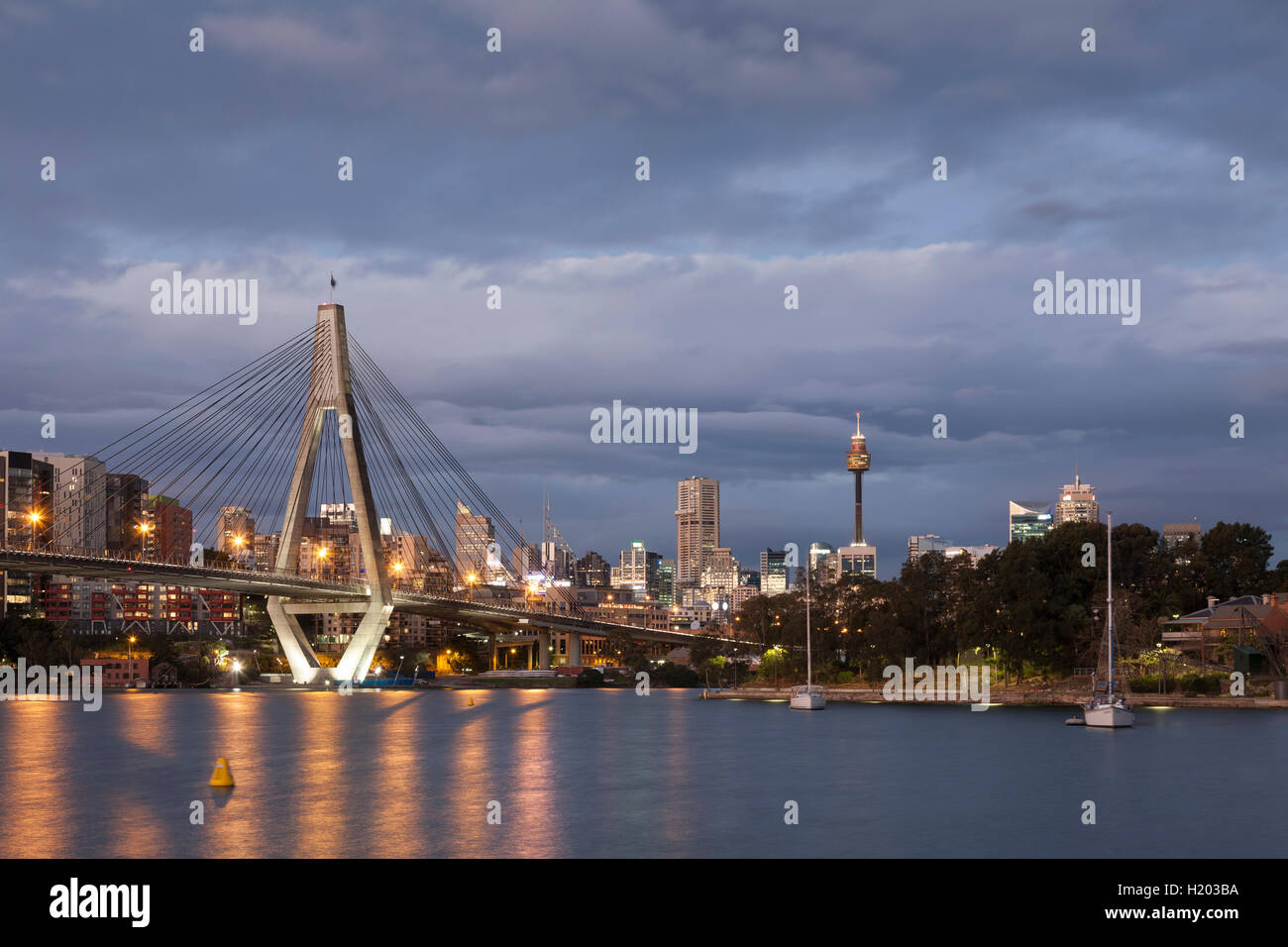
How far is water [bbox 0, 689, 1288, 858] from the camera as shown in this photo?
34.0 meters

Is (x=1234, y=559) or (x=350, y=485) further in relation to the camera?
(x=1234, y=559)

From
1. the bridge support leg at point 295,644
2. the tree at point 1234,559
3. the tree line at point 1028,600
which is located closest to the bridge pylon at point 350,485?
the bridge support leg at point 295,644

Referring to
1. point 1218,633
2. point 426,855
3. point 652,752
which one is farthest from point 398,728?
point 1218,633

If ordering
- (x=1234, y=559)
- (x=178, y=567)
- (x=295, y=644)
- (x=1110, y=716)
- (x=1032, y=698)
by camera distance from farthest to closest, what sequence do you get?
1. (x=295, y=644)
2. (x=1234, y=559)
3. (x=178, y=567)
4. (x=1032, y=698)
5. (x=1110, y=716)

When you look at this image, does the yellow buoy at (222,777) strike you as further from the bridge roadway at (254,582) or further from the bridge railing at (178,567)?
the bridge roadway at (254,582)

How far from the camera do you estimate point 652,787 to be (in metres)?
46.2

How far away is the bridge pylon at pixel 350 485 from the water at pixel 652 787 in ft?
74.9

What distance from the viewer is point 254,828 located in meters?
35.5

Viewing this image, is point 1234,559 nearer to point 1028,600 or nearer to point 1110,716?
point 1028,600

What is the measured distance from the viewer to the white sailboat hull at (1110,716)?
6662cm

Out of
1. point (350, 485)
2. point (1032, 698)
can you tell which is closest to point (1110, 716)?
point (1032, 698)

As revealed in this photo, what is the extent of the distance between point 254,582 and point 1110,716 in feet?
205
